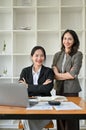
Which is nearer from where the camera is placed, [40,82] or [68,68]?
[40,82]

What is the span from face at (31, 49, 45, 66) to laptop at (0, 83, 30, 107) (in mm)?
881

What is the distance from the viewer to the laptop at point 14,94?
1723 millimetres

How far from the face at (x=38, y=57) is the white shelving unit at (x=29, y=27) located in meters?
1.29

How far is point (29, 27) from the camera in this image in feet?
13.5

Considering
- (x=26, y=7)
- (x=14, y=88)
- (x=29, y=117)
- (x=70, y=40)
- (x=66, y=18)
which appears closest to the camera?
(x=29, y=117)

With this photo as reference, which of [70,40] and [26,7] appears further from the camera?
[26,7]

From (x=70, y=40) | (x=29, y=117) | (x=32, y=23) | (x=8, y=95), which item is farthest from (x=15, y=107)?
(x=32, y=23)

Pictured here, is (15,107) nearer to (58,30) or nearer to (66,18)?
(58,30)

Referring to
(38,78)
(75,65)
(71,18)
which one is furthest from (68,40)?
(71,18)

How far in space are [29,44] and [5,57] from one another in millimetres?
503

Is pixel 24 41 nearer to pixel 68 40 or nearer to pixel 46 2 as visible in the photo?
pixel 46 2

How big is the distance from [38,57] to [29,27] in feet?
5.31

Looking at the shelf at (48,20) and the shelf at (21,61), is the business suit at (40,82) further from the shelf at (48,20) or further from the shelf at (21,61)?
the shelf at (48,20)

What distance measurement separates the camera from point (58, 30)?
153 inches
